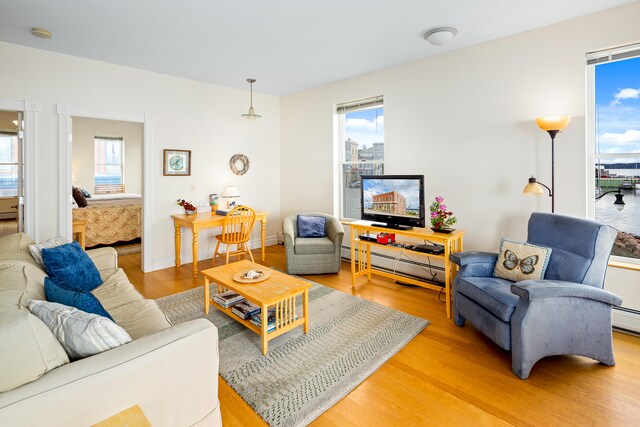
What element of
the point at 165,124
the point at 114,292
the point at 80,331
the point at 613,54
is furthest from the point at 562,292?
the point at 165,124

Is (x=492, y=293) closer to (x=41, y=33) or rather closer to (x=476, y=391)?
(x=476, y=391)

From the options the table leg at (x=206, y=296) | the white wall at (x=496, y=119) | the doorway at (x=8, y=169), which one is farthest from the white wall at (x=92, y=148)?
the white wall at (x=496, y=119)

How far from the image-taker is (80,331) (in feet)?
4.17

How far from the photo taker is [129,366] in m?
1.20

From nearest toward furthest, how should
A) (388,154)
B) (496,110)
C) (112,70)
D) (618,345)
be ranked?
(618,345) → (496,110) → (112,70) → (388,154)

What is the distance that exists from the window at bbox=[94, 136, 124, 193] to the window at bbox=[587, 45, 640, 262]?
8.75 meters

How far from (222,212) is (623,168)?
4.38 m

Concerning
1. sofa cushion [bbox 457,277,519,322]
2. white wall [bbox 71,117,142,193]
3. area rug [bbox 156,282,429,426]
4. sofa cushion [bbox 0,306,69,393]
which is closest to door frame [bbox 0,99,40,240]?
area rug [bbox 156,282,429,426]

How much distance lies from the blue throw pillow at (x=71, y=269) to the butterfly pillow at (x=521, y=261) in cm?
321

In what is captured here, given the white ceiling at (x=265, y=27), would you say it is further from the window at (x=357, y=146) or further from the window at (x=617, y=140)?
the window at (x=357, y=146)

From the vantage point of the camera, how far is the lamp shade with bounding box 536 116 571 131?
2712mm

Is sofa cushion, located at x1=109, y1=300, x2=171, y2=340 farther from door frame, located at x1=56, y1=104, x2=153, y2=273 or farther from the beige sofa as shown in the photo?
door frame, located at x1=56, y1=104, x2=153, y2=273

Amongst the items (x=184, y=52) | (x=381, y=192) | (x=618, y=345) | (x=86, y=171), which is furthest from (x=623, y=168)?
(x=86, y=171)

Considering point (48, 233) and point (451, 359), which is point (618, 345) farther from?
point (48, 233)
